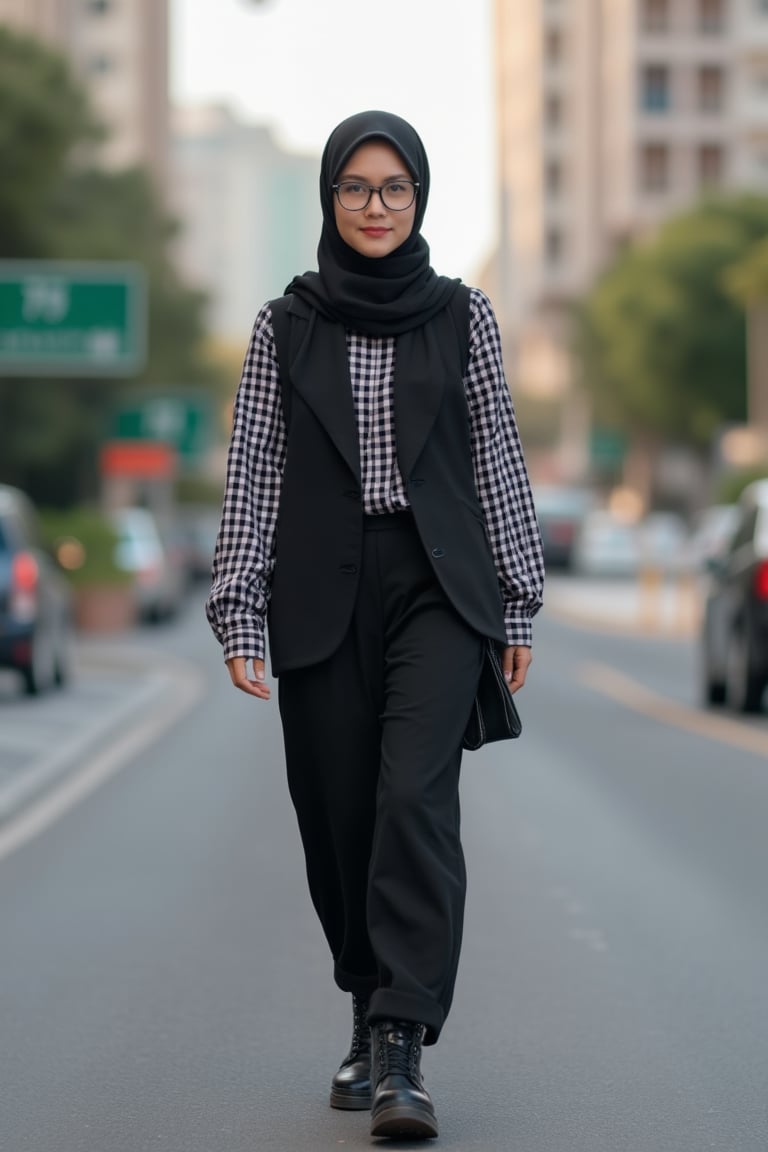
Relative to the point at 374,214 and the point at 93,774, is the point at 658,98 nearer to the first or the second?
the point at 93,774

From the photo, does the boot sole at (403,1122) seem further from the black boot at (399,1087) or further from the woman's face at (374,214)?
the woman's face at (374,214)

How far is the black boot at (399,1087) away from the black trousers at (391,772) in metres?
0.05

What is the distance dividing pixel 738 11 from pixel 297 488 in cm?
10974

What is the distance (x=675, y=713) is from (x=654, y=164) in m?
96.3

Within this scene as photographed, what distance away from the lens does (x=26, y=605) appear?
65.4 ft

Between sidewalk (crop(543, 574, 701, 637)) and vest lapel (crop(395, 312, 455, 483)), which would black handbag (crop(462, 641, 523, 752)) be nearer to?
vest lapel (crop(395, 312, 455, 483))

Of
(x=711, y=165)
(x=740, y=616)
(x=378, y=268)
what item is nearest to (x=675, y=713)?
(x=740, y=616)

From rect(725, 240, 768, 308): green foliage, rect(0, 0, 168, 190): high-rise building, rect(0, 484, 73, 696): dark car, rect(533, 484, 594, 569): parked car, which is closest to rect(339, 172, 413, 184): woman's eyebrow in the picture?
rect(0, 484, 73, 696): dark car

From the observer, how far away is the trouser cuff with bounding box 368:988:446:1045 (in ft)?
15.8

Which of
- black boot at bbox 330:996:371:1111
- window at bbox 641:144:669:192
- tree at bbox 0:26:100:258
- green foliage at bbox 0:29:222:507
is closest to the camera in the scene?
black boot at bbox 330:996:371:1111

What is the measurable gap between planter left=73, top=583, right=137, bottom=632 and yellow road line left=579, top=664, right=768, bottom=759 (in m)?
11.4

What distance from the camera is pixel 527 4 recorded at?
5610 inches

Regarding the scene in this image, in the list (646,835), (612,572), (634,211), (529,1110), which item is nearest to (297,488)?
(529,1110)

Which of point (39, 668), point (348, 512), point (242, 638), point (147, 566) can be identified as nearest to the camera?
point (348, 512)
